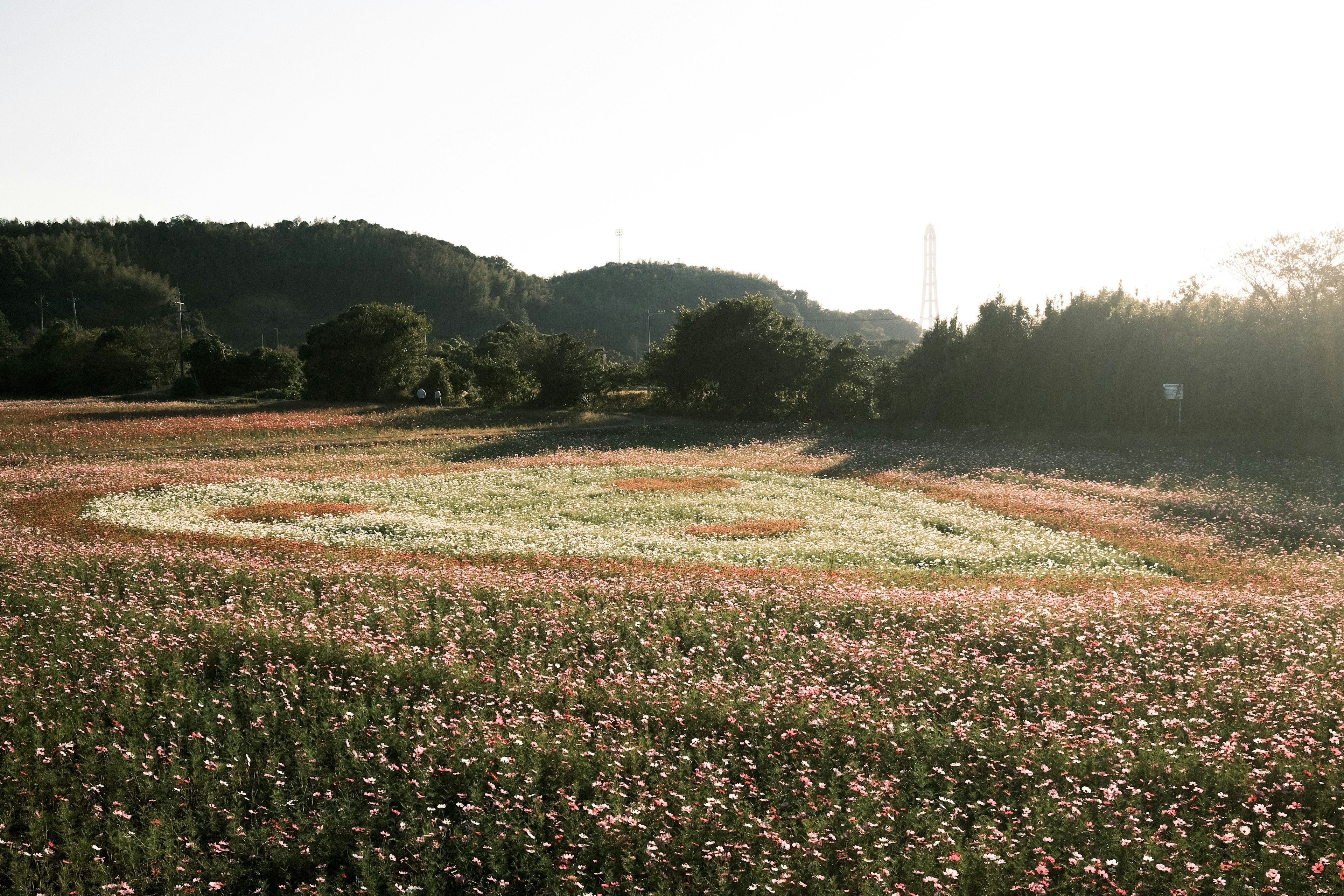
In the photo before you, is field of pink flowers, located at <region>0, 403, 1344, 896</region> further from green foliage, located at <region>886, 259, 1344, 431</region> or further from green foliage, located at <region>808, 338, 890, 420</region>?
green foliage, located at <region>808, 338, 890, 420</region>

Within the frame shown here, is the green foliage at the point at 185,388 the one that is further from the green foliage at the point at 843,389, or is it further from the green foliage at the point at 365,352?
the green foliage at the point at 843,389

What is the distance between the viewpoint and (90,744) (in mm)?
8734

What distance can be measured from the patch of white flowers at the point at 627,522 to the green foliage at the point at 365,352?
39.0 metres

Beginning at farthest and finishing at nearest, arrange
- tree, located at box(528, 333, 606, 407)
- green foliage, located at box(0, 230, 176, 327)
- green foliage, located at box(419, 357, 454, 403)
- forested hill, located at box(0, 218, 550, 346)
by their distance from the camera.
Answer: forested hill, located at box(0, 218, 550, 346) → green foliage, located at box(0, 230, 176, 327) → green foliage, located at box(419, 357, 454, 403) → tree, located at box(528, 333, 606, 407)

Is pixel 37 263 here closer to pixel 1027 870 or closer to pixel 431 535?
pixel 431 535

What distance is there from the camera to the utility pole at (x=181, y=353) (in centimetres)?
8588

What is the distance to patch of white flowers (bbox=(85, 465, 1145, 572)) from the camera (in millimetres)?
19906

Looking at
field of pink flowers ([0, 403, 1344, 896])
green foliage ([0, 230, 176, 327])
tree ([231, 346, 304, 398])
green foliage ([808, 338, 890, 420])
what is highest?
green foliage ([0, 230, 176, 327])

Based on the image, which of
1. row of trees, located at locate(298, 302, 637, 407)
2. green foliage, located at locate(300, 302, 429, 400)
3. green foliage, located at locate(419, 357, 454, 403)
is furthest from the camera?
green foliage, located at locate(419, 357, 454, 403)

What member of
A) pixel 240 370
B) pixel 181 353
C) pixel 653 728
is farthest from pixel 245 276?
pixel 653 728

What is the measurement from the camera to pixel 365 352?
70.5 m

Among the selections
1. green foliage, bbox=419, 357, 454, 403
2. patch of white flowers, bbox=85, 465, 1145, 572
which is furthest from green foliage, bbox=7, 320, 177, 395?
patch of white flowers, bbox=85, 465, 1145, 572

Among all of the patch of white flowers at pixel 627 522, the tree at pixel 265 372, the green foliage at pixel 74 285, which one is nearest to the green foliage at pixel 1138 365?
the patch of white flowers at pixel 627 522

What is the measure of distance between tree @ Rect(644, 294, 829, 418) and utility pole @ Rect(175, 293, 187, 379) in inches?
1942
